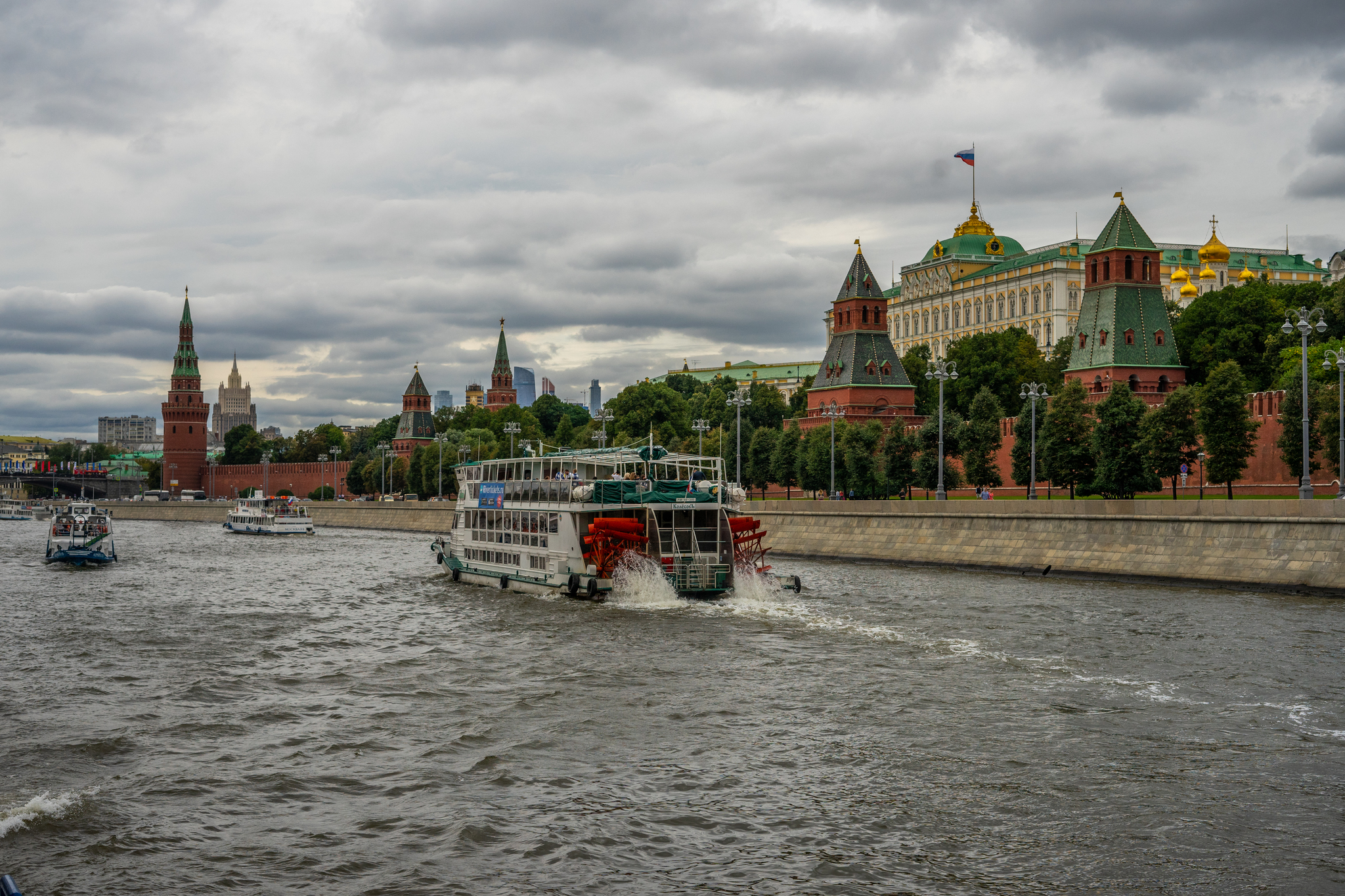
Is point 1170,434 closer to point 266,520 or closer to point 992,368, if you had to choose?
point 992,368

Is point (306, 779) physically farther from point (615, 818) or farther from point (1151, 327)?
point (1151, 327)

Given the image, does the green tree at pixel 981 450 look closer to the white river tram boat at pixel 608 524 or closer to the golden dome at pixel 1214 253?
the white river tram boat at pixel 608 524

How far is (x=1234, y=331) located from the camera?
89.7 meters

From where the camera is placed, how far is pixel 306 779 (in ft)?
54.4

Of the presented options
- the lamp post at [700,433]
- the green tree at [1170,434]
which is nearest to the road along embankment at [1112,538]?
the green tree at [1170,434]

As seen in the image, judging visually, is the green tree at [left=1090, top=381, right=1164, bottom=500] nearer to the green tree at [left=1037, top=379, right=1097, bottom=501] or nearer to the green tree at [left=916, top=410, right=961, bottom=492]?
the green tree at [left=1037, top=379, right=1097, bottom=501]

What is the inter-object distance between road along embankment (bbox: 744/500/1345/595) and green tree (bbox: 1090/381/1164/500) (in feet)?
33.6

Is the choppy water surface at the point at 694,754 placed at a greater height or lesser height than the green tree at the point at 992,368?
lesser

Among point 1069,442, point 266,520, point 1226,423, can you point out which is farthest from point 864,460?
point 266,520

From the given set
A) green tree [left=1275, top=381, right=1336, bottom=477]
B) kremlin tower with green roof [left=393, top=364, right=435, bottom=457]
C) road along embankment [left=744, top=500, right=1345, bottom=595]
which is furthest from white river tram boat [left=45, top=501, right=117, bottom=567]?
kremlin tower with green roof [left=393, top=364, right=435, bottom=457]

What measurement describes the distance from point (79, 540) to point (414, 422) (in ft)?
445

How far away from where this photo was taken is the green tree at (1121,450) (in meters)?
58.0

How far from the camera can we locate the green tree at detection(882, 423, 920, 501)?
74.8m

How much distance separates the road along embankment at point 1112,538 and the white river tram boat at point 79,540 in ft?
117
